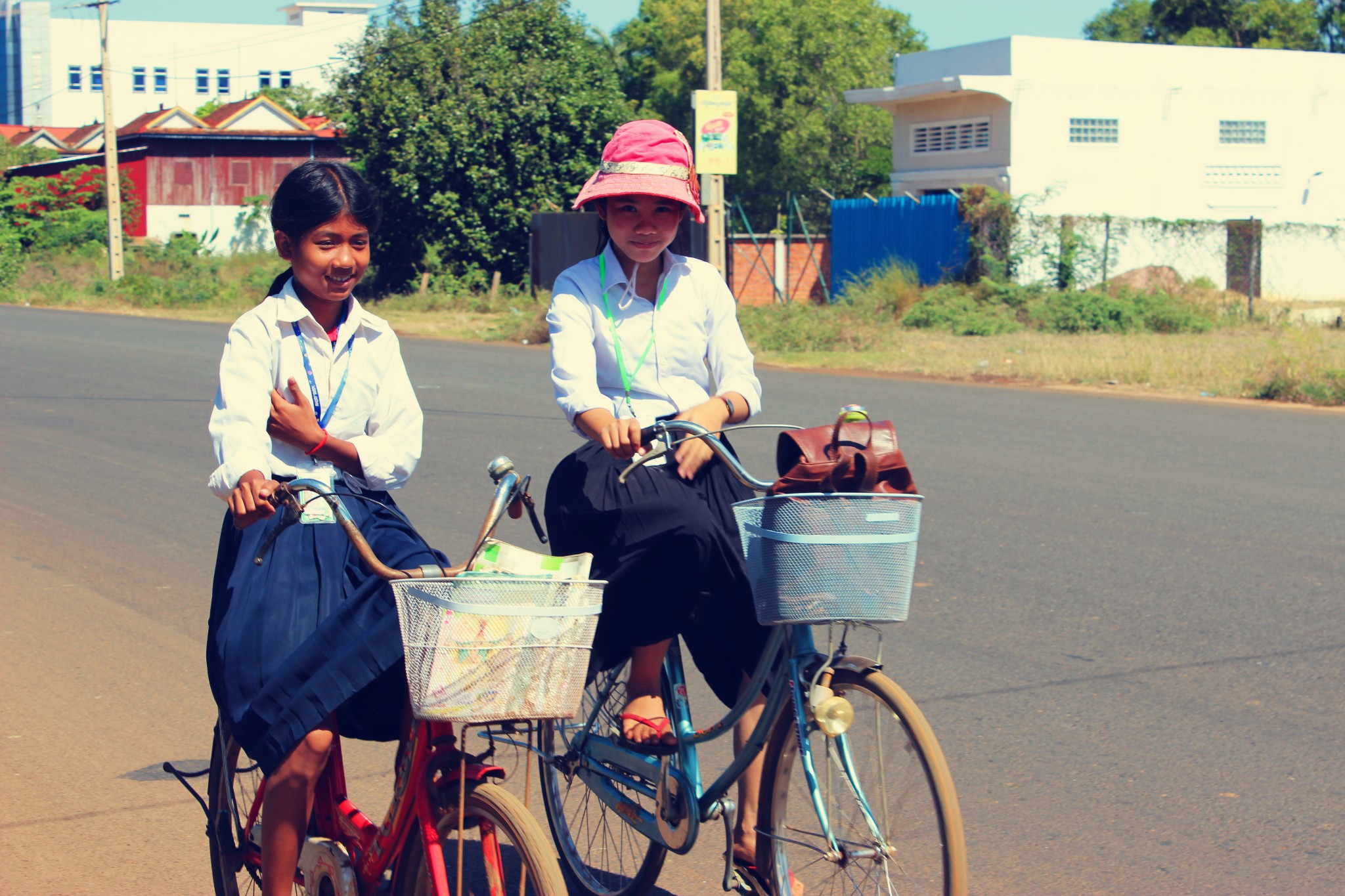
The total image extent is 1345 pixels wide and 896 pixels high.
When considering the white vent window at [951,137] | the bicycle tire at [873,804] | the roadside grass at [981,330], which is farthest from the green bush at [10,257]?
the bicycle tire at [873,804]

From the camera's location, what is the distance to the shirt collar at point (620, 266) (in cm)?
332

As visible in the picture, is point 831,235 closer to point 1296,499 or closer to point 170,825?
point 1296,499

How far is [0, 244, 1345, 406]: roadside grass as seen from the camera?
15797 mm

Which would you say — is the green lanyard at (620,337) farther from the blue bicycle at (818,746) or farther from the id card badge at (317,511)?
the id card badge at (317,511)

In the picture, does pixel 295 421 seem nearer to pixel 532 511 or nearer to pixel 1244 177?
pixel 532 511

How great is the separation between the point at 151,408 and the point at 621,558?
34.9ft

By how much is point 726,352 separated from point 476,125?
30250 mm

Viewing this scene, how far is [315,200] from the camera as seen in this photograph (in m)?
2.96

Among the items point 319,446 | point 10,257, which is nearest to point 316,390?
point 319,446

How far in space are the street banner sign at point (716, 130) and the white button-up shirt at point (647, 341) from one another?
57.4 ft

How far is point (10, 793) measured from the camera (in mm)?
4148

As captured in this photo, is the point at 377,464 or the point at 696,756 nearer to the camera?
the point at 377,464

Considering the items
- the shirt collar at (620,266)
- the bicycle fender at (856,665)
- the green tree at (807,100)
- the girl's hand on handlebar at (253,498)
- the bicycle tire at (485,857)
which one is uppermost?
the green tree at (807,100)

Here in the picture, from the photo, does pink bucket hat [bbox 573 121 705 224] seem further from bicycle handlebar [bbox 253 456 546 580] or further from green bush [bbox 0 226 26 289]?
green bush [bbox 0 226 26 289]
